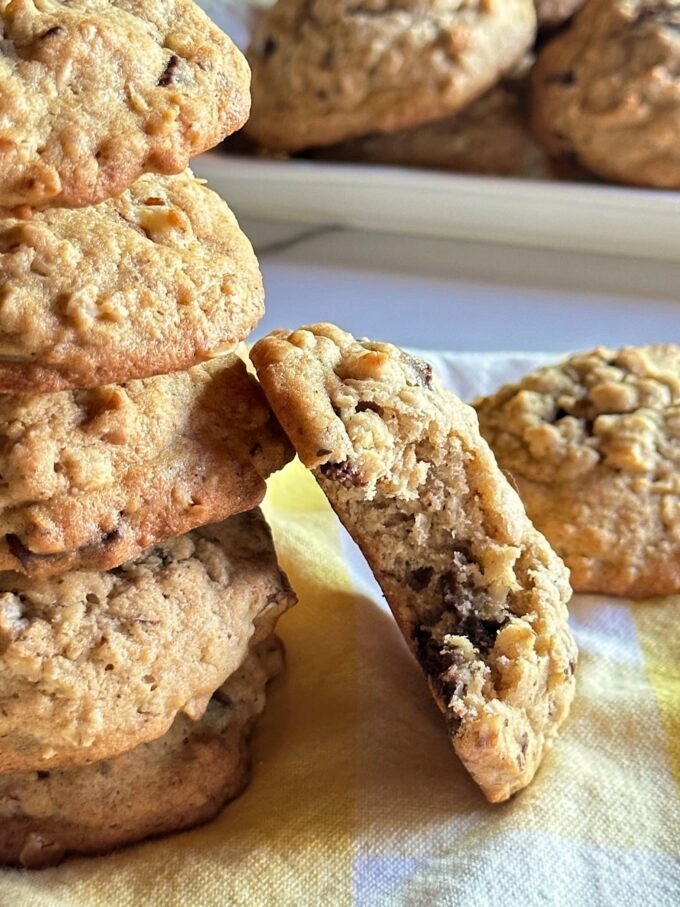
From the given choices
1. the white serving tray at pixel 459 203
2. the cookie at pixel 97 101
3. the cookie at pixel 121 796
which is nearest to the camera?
the cookie at pixel 97 101

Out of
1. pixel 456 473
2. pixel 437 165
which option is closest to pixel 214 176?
pixel 437 165

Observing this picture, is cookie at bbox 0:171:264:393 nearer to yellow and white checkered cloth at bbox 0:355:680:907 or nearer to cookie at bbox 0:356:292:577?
cookie at bbox 0:356:292:577

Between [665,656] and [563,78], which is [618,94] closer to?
[563,78]

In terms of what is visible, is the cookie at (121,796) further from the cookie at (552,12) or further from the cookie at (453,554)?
the cookie at (552,12)

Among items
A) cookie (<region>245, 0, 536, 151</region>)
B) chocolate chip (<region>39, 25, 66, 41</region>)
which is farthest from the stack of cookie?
cookie (<region>245, 0, 536, 151</region>)

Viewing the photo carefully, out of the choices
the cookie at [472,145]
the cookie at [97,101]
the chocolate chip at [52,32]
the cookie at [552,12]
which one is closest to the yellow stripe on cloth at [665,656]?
the cookie at [97,101]
